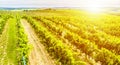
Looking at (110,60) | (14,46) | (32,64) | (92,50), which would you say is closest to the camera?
(110,60)

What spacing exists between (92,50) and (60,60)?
2.97 metres

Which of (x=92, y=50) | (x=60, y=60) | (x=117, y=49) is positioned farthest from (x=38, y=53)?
(x=117, y=49)

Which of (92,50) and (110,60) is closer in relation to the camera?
(110,60)

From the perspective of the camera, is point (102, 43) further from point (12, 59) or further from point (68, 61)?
point (12, 59)

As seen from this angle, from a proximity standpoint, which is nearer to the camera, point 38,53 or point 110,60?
point 110,60

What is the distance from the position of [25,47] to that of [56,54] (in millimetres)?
2732

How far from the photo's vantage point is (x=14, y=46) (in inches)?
933

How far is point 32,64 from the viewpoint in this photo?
1722 centimetres

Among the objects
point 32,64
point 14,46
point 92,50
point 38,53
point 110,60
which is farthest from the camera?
point 14,46

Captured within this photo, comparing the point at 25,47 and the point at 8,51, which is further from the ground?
the point at 25,47

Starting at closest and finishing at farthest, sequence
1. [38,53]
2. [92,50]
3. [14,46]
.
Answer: [92,50]
[38,53]
[14,46]

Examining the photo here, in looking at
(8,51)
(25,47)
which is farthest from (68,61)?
(8,51)

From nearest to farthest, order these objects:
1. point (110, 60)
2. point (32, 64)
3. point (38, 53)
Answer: point (110, 60)
point (32, 64)
point (38, 53)

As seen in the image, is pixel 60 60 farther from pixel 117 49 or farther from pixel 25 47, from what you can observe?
pixel 117 49
